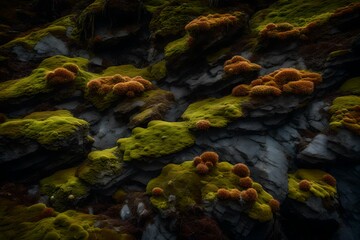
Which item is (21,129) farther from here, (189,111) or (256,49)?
(256,49)

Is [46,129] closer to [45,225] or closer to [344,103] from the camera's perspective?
[45,225]

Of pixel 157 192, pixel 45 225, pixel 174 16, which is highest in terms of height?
pixel 174 16

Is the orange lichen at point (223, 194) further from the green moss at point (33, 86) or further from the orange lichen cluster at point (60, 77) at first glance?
the orange lichen cluster at point (60, 77)

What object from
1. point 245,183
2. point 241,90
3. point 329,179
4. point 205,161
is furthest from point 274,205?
point 241,90

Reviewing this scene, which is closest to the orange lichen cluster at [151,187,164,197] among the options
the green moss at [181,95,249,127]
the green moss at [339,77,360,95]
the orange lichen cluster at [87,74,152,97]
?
the green moss at [181,95,249,127]

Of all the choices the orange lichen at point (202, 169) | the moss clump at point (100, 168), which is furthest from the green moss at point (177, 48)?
the orange lichen at point (202, 169)

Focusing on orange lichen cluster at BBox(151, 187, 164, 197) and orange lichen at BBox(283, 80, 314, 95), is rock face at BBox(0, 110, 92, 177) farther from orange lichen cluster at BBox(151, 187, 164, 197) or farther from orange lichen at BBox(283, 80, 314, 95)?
orange lichen at BBox(283, 80, 314, 95)
